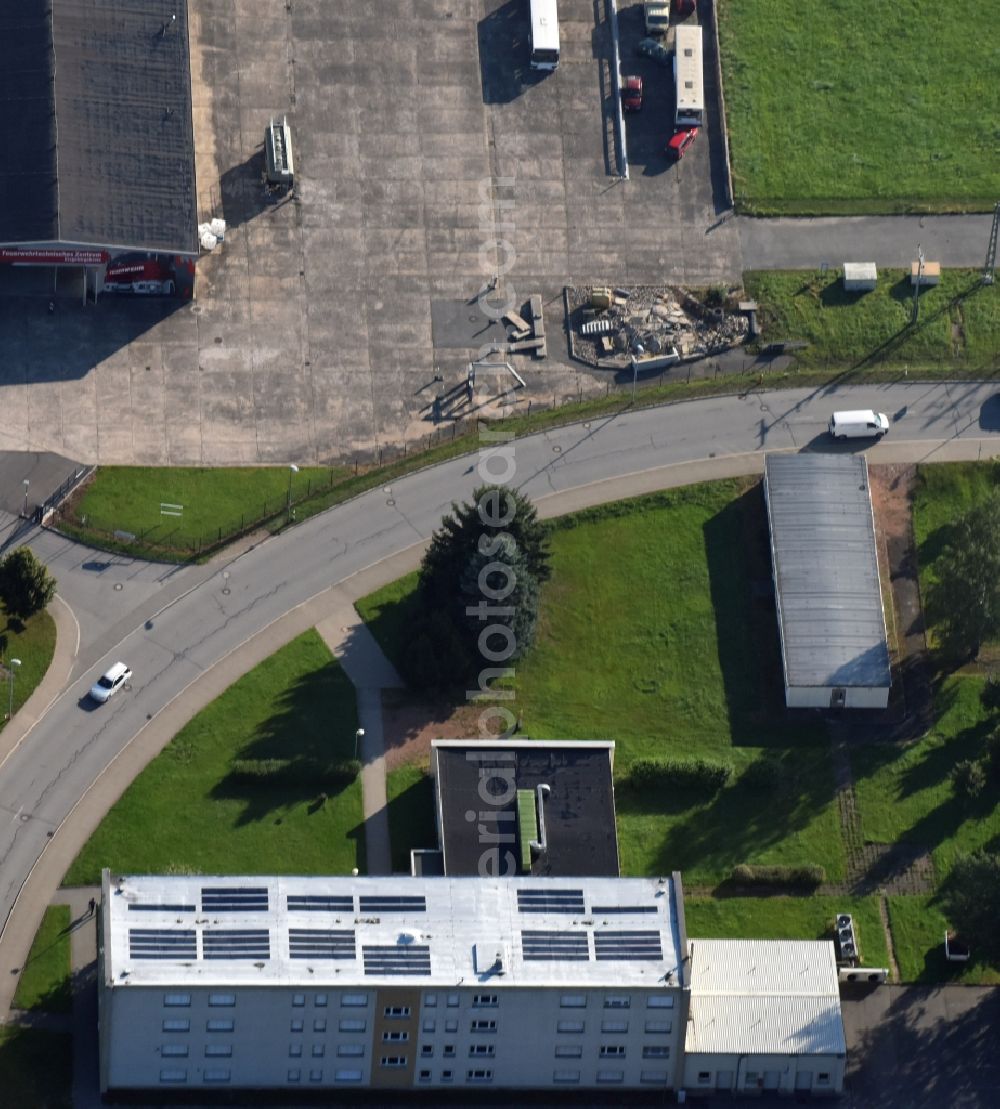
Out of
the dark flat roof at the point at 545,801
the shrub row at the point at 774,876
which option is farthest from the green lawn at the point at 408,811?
the shrub row at the point at 774,876

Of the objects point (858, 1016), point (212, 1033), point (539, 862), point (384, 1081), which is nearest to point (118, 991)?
point (212, 1033)

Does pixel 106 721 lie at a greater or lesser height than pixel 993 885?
greater

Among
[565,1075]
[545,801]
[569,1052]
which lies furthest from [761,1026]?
[545,801]

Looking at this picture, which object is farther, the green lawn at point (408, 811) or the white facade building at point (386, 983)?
the green lawn at point (408, 811)

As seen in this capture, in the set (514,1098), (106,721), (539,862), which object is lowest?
(514,1098)

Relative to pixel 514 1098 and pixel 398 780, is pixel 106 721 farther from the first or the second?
pixel 514 1098

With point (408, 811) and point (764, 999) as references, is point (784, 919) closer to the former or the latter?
point (764, 999)

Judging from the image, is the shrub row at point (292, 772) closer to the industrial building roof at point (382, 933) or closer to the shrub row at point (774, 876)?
the industrial building roof at point (382, 933)
